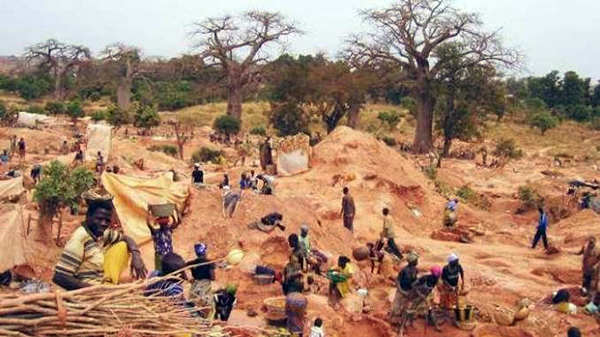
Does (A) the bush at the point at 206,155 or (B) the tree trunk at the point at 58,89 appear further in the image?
(B) the tree trunk at the point at 58,89

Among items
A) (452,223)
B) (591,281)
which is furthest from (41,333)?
(452,223)

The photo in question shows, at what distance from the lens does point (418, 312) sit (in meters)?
8.73

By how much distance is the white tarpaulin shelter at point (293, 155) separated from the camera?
18.2 m

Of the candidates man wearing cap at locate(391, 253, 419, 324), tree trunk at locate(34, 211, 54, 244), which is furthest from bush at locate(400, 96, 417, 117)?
man wearing cap at locate(391, 253, 419, 324)

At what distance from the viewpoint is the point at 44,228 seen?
424 inches

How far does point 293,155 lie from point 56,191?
28.6ft

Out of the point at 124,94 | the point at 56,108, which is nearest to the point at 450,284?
the point at 56,108

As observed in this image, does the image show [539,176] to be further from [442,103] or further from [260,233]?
[260,233]

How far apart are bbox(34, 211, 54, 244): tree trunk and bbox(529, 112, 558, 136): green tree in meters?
36.4

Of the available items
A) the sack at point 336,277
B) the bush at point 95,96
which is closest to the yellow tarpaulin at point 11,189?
the sack at point 336,277

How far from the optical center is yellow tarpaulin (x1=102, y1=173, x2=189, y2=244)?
11.1 metres

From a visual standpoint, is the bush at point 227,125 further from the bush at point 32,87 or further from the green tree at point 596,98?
the green tree at point 596,98

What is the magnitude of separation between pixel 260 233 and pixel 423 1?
71.0ft

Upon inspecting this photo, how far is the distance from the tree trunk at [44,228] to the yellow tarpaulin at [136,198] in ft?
3.61
